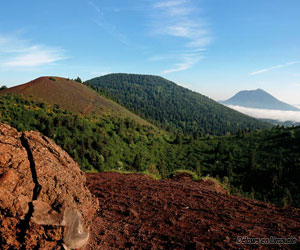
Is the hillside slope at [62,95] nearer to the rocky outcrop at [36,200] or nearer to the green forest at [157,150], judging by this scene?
the green forest at [157,150]

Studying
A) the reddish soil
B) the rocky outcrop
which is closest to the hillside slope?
the reddish soil

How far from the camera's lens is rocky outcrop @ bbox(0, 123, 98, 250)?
3939 mm

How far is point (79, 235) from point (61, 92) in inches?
3315

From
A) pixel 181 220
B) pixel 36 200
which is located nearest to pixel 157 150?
pixel 181 220

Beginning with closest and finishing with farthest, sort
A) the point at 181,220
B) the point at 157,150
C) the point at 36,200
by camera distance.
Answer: the point at 36,200 < the point at 181,220 < the point at 157,150

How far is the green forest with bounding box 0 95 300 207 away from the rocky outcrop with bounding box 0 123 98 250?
3262 centimetres

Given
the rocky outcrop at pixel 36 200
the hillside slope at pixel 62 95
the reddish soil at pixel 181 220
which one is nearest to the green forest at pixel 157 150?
the hillside slope at pixel 62 95

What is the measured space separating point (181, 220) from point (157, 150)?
58107 mm

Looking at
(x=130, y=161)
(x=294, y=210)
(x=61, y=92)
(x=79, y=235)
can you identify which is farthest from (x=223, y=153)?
(x=61, y=92)

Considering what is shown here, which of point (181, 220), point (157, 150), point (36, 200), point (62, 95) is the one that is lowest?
point (157, 150)

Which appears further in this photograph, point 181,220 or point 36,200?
point 181,220

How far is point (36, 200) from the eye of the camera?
4266mm

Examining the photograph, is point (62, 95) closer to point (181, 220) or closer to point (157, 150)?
point (157, 150)

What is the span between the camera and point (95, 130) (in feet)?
194
